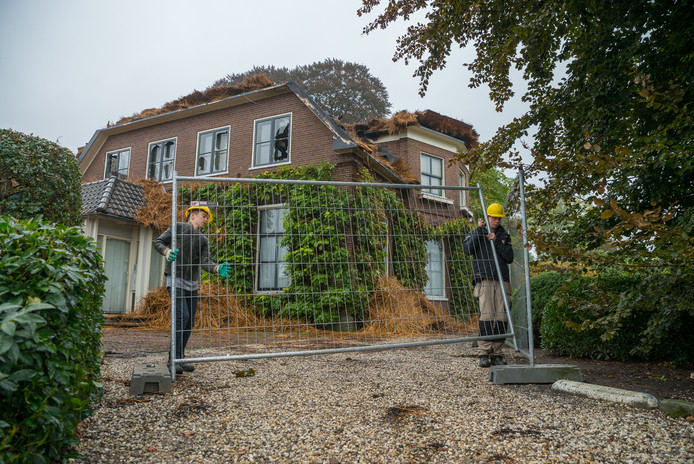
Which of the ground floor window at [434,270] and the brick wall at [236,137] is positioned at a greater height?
the brick wall at [236,137]

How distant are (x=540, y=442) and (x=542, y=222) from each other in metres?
3.26

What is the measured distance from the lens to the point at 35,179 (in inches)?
254

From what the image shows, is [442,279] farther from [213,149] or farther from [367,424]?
[213,149]

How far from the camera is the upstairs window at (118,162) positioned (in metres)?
16.5

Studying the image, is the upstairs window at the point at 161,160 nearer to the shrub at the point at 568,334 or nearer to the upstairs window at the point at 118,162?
the upstairs window at the point at 118,162

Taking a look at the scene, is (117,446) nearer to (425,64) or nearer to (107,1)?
(425,64)

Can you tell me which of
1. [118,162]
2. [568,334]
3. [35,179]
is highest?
[118,162]

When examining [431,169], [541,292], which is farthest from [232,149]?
[541,292]

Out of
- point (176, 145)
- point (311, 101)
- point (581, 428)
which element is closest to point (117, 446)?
point (581, 428)

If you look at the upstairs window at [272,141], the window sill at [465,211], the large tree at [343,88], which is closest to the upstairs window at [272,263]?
the upstairs window at [272,141]

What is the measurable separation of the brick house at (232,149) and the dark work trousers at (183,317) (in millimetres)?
7836

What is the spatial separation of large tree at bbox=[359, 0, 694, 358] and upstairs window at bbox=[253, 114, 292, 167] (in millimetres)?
7318

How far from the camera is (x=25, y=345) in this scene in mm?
1448

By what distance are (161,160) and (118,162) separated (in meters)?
2.29
